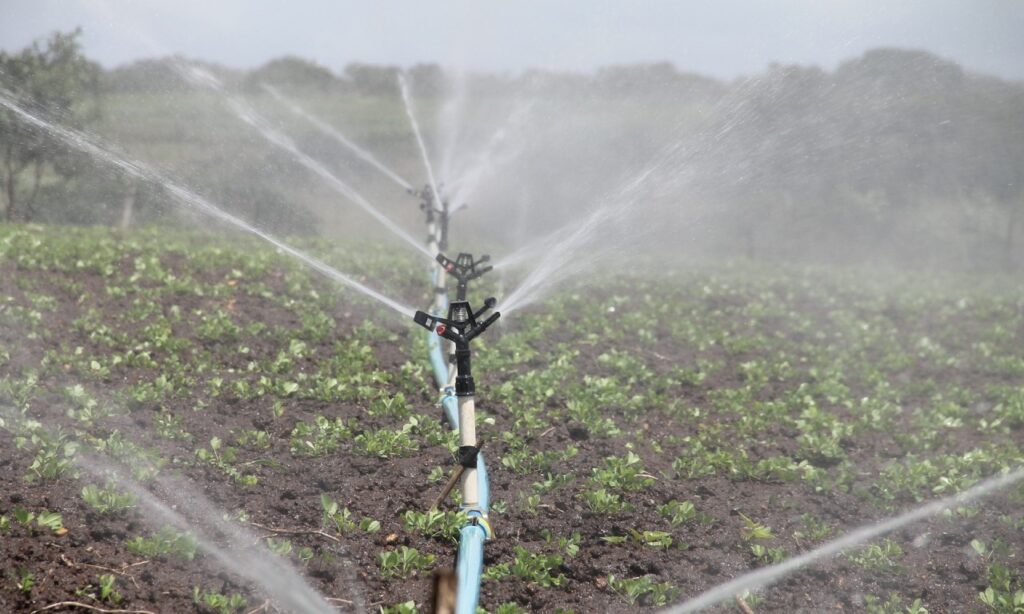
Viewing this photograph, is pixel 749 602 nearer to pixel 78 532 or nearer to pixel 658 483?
pixel 658 483

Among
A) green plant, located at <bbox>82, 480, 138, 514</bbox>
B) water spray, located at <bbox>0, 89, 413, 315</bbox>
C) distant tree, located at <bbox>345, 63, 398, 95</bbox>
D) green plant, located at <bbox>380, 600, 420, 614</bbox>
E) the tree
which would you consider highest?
distant tree, located at <bbox>345, 63, 398, 95</bbox>

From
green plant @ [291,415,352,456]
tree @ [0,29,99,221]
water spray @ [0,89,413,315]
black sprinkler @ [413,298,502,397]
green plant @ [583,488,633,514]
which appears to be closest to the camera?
black sprinkler @ [413,298,502,397]

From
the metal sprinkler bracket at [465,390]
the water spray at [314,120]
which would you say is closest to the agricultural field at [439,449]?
the metal sprinkler bracket at [465,390]

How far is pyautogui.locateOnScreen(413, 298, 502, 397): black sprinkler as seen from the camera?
4.55m

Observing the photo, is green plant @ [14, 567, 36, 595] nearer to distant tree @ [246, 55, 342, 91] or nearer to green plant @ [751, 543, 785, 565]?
green plant @ [751, 543, 785, 565]

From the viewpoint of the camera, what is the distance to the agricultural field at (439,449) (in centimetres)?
496

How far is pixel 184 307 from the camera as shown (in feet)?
30.3

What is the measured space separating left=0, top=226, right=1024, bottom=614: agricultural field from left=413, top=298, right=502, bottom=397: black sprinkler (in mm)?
1090

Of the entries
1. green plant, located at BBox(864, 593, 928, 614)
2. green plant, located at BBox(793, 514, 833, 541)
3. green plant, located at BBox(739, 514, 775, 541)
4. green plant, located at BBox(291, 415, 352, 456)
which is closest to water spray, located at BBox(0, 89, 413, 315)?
green plant, located at BBox(291, 415, 352, 456)

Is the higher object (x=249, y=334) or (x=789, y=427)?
(x=249, y=334)

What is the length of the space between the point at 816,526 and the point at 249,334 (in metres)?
5.30

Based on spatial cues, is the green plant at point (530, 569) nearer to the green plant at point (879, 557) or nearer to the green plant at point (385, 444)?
the green plant at point (385, 444)

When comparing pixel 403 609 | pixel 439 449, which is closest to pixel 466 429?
pixel 403 609

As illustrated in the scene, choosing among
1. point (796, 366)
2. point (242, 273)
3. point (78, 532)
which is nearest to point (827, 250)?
point (796, 366)
